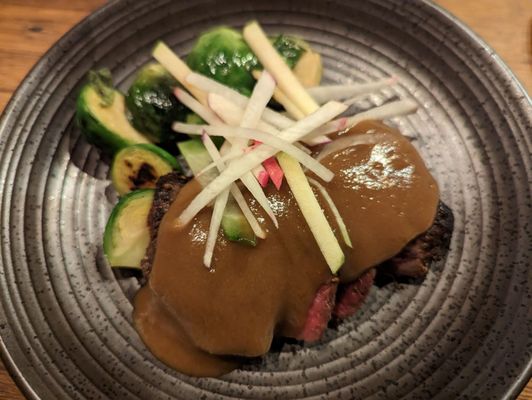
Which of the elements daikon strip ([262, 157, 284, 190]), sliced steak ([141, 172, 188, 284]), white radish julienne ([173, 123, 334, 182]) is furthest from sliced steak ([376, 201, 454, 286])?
sliced steak ([141, 172, 188, 284])

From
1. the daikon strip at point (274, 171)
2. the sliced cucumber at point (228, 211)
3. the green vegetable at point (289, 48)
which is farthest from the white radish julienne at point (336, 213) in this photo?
the green vegetable at point (289, 48)

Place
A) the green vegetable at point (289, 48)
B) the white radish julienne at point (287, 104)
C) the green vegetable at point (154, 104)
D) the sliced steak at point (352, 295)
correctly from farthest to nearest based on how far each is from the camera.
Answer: the green vegetable at point (289, 48), the green vegetable at point (154, 104), the white radish julienne at point (287, 104), the sliced steak at point (352, 295)

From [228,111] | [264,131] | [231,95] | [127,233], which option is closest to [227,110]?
[228,111]

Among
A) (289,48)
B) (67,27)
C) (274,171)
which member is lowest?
(274,171)

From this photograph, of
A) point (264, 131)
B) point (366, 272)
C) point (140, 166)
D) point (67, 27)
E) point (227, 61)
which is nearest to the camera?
point (366, 272)

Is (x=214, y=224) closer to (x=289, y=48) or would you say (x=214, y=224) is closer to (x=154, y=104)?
(x=154, y=104)

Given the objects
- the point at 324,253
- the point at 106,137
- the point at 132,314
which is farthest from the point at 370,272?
the point at 106,137

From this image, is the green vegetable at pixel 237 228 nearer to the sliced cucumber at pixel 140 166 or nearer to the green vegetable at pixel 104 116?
the sliced cucumber at pixel 140 166
